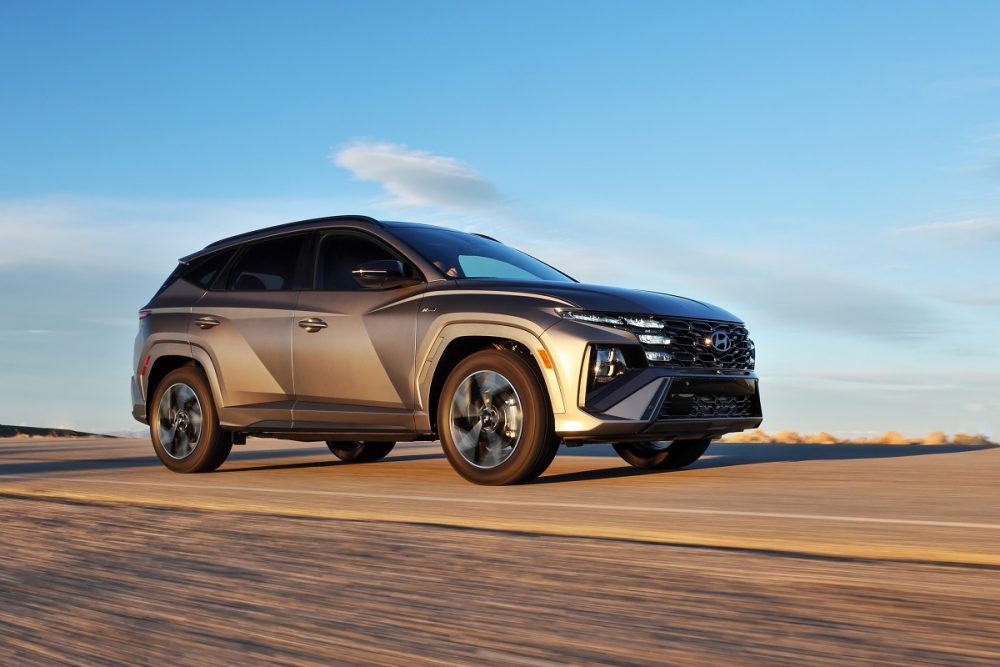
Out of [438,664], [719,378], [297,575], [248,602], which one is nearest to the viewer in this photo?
[438,664]

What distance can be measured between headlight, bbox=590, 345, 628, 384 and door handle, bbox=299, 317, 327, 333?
2172 millimetres

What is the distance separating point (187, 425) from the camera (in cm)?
878

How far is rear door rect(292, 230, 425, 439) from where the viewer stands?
24.0 feet

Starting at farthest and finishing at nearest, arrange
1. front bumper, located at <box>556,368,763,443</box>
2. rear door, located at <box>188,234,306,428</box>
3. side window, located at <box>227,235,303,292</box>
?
1. side window, located at <box>227,235,303,292</box>
2. rear door, located at <box>188,234,306,428</box>
3. front bumper, located at <box>556,368,763,443</box>

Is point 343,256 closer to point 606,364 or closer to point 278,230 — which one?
point 278,230

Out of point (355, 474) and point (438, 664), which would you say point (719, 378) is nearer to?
point (355, 474)

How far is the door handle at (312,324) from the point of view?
777 cm

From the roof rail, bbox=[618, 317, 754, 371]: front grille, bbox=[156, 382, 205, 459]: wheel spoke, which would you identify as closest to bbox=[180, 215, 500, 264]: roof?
the roof rail

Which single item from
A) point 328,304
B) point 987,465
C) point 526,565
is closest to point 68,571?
point 526,565

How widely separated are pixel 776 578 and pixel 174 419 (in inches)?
257

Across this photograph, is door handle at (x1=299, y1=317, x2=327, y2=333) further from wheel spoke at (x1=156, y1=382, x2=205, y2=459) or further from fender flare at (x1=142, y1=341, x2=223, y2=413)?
wheel spoke at (x1=156, y1=382, x2=205, y2=459)

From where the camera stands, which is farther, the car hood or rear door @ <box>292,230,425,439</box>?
rear door @ <box>292,230,425,439</box>

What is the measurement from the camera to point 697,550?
12.7ft

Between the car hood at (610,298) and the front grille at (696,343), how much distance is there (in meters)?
0.06
